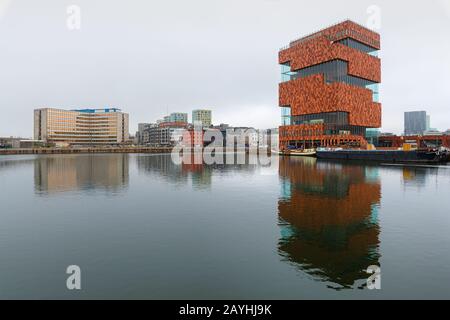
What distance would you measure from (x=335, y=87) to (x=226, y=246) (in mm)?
168477

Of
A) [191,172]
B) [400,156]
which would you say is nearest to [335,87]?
[400,156]

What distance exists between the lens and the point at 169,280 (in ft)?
48.4

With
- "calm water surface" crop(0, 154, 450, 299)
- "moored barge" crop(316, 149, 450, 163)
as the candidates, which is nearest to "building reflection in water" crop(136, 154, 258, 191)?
"calm water surface" crop(0, 154, 450, 299)

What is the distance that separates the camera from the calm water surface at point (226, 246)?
14156 mm

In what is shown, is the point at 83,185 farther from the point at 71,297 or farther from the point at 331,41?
the point at 331,41

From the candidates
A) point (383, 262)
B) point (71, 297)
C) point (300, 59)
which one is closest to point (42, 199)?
point (71, 297)

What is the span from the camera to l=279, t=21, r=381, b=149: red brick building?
175250mm

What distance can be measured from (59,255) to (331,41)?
194498 mm

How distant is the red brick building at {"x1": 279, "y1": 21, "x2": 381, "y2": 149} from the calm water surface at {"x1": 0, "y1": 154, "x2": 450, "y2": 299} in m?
147

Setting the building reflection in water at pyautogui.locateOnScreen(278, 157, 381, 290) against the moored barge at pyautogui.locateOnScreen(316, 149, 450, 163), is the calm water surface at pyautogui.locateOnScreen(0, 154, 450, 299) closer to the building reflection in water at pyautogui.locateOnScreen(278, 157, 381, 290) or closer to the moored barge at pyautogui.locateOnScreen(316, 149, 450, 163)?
the building reflection in water at pyautogui.locateOnScreen(278, 157, 381, 290)

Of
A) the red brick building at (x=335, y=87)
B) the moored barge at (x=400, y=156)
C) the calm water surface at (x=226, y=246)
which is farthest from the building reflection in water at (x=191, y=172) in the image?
the red brick building at (x=335, y=87)

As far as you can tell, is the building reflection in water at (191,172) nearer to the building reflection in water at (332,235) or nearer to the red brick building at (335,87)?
the building reflection in water at (332,235)

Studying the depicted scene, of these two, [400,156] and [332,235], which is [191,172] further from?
[400,156]

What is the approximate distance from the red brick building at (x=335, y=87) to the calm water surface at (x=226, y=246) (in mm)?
146615
